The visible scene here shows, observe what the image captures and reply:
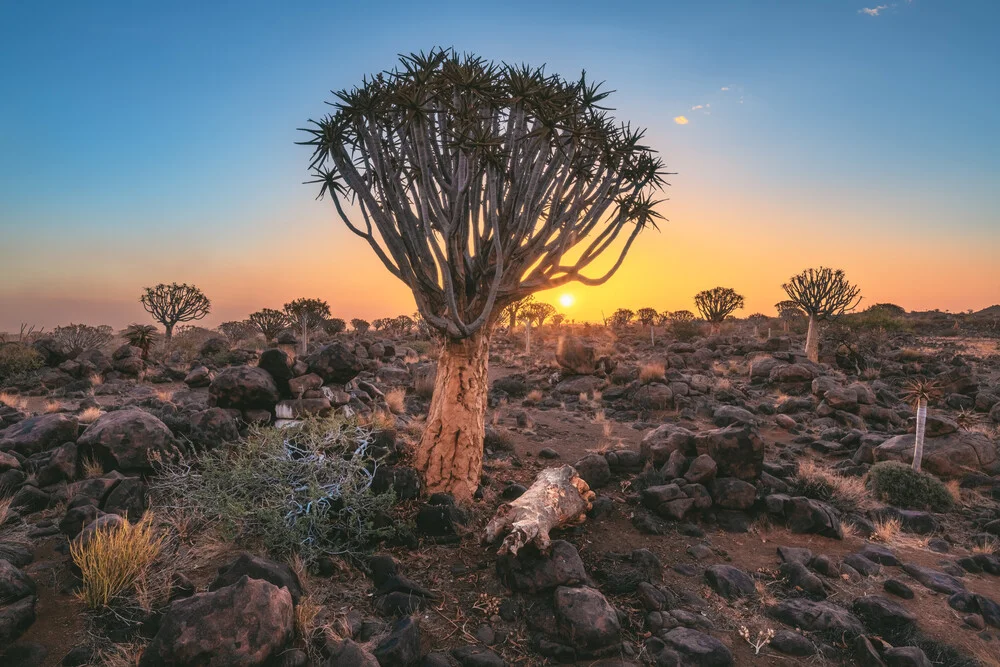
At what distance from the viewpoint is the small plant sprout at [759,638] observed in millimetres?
4098

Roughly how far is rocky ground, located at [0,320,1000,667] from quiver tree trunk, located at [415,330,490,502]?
40 cm

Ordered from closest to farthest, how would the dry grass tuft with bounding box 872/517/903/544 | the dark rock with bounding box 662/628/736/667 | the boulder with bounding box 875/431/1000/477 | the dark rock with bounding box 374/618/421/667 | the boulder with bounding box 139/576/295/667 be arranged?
the boulder with bounding box 139/576/295/667
the dark rock with bounding box 374/618/421/667
the dark rock with bounding box 662/628/736/667
the dry grass tuft with bounding box 872/517/903/544
the boulder with bounding box 875/431/1000/477

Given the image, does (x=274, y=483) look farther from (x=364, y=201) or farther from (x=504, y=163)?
(x=504, y=163)

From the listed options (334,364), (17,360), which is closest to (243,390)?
(334,364)

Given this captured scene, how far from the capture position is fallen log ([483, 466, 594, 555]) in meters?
4.68

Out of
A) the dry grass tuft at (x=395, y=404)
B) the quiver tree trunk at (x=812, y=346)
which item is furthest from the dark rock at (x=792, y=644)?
the quiver tree trunk at (x=812, y=346)

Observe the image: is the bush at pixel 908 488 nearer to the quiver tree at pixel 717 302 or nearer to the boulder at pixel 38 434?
the boulder at pixel 38 434

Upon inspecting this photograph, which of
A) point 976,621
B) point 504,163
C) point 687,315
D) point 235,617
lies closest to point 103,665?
point 235,617

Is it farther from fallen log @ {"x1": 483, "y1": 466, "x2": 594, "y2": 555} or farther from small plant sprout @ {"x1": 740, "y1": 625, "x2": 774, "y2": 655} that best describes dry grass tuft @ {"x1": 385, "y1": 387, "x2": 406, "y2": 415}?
small plant sprout @ {"x1": 740, "y1": 625, "x2": 774, "y2": 655}

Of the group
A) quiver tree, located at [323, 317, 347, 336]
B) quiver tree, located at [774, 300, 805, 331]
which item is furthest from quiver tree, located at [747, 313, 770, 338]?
quiver tree, located at [323, 317, 347, 336]

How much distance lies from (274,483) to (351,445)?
158cm

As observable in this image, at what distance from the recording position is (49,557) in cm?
450

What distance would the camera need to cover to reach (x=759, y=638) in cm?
421

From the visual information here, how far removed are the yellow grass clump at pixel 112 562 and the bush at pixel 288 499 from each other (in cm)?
83
